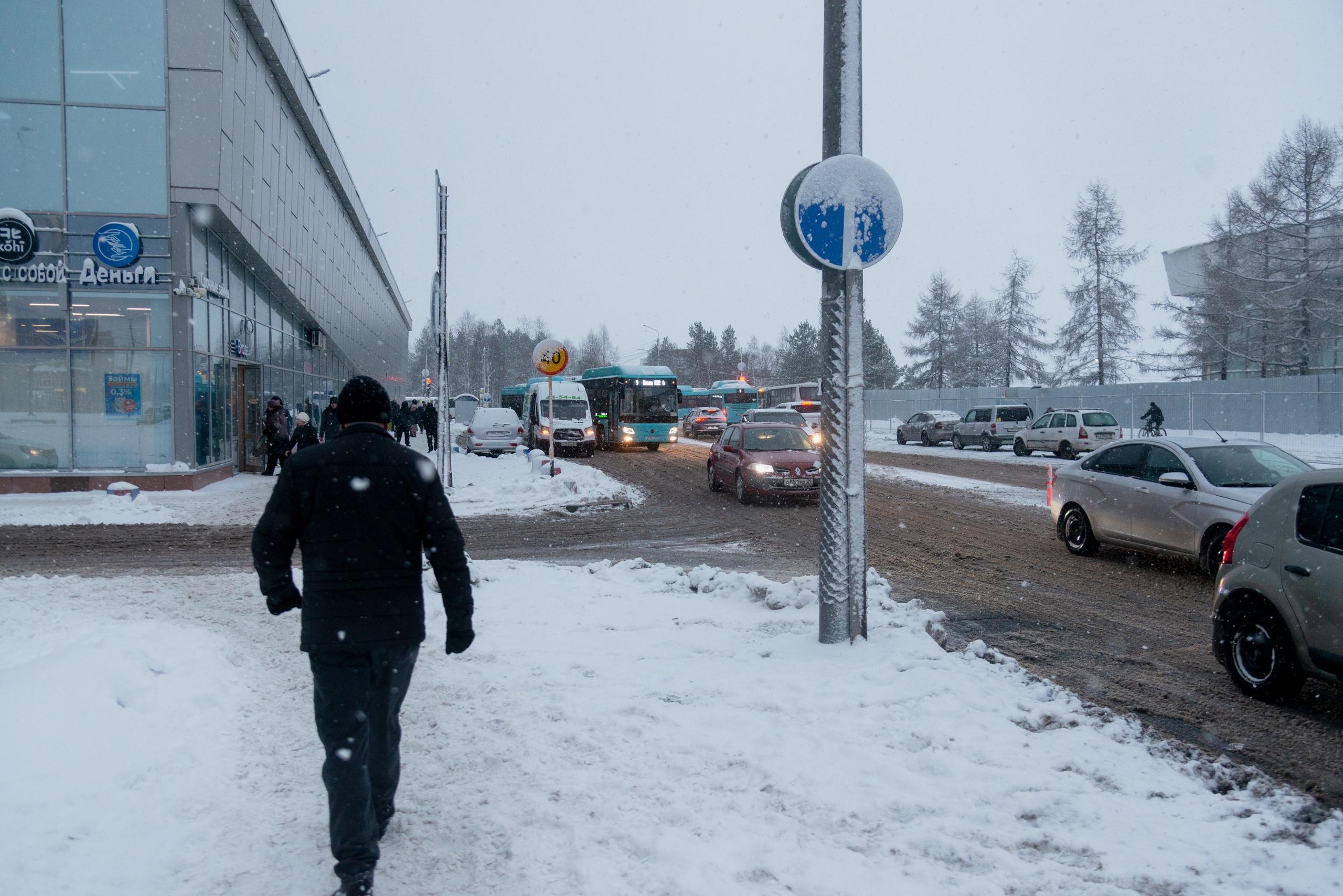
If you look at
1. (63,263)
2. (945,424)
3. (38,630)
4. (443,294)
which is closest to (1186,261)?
(945,424)

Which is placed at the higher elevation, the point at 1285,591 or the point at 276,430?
the point at 276,430

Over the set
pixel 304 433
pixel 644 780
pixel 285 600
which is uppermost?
pixel 304 433

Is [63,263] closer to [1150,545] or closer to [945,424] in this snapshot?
[1150,545]

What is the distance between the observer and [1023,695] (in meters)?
5.25

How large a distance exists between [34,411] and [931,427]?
A: 33.3 m

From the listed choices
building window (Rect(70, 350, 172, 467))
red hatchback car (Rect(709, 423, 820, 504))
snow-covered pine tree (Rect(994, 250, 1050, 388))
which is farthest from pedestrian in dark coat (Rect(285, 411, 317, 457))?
snow-covered pine tree (Rect(994, 250, 1050, 388))

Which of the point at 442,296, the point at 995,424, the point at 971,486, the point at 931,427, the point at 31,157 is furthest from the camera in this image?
the point at 931,427

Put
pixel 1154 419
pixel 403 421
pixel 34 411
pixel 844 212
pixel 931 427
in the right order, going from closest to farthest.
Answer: pixel 844 212
pixel 34 411
pixel 1154 419
pixel 403 421
pixel 931 427

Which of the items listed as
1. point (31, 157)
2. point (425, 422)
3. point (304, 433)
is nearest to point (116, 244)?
point (31, 157)

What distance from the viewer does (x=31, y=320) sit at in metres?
18.3

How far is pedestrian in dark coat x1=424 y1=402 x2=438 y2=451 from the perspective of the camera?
3412 centimetres

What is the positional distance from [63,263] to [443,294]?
8.09 metres

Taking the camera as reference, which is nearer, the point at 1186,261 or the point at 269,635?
the point at 269,635

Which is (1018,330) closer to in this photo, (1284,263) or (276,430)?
(1284,263)
